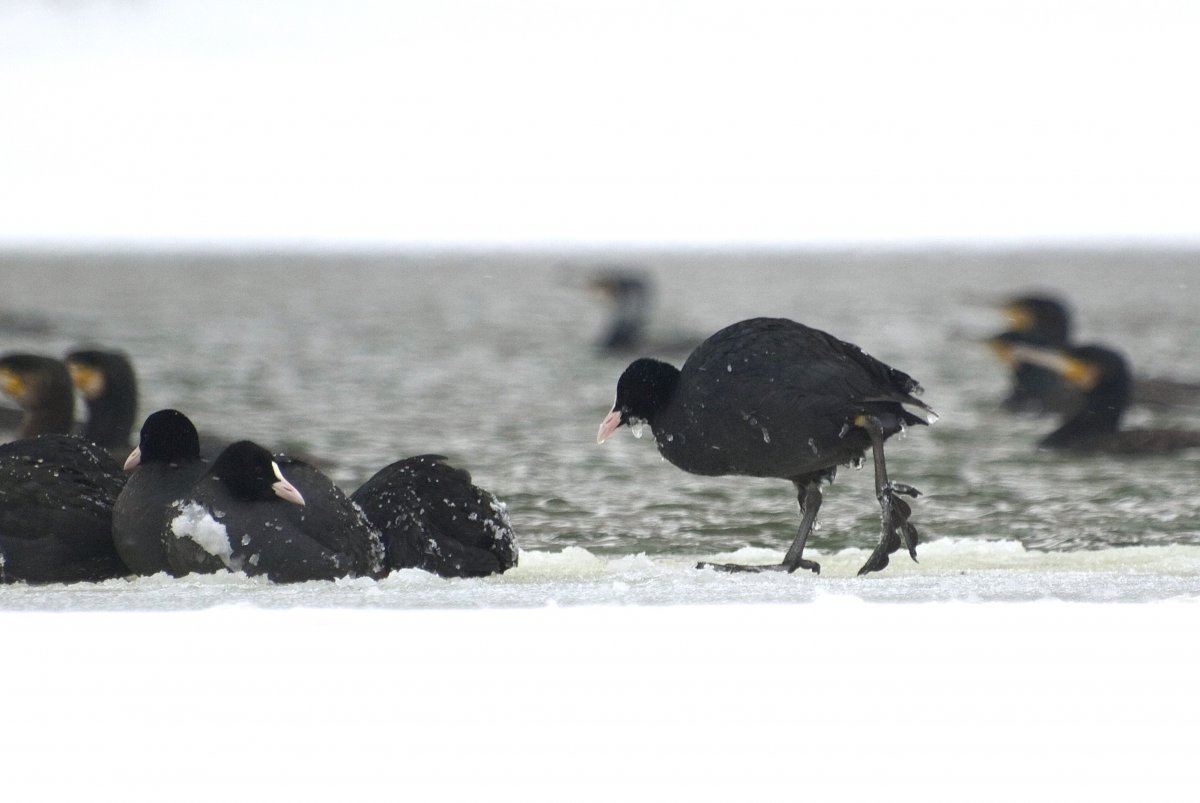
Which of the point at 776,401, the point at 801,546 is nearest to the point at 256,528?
the point at 776,401

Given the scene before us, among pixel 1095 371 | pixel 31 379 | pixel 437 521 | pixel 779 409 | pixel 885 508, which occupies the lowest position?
pixel 31 379

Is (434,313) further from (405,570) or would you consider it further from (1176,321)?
(405,570)

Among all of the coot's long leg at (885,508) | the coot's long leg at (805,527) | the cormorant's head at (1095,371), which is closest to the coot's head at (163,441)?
the coot's long leg at (805,527)

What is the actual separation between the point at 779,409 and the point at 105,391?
7229 mm

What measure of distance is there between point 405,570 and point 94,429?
247 inches

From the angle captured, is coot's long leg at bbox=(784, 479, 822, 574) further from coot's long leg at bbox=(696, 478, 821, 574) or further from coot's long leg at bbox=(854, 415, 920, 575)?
coot's long leg at bbox=(854, 415, 920, 575)

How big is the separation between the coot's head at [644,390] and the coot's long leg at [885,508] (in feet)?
2.85

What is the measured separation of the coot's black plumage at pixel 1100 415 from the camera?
14.6 m

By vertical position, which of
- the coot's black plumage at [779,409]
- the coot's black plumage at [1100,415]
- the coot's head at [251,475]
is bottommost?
the coot's black plumage at [1100,415]

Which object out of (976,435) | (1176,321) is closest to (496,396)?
(976,435)

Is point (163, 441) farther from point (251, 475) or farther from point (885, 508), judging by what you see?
point (885, 508)

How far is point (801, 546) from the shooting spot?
7.79 metres

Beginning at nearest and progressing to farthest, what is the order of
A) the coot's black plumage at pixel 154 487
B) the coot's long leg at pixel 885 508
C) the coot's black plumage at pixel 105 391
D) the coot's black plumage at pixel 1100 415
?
the coot's black plumage at pixel 154 487 < the coot's long leg at pixel 885 508 < the coot's black plumage at pixel 105 391 < the coot's black plumage at pixel 1100 415

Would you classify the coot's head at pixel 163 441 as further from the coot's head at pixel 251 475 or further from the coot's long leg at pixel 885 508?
the coot's long leg at pixel 885 508
